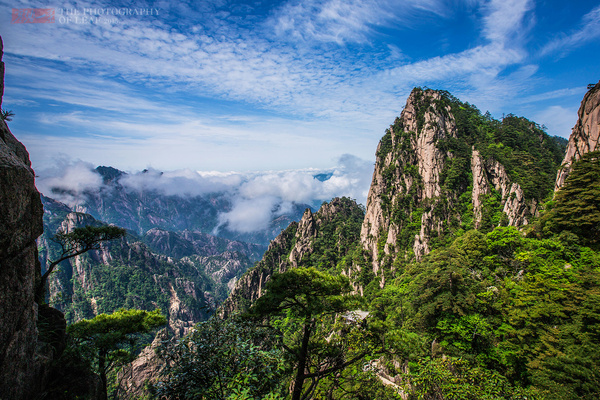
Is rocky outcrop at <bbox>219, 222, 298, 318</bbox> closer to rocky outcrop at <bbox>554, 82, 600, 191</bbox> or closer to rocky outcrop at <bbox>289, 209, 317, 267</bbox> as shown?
rocky outcrop at <bbox>289, 209, 317, 267</bbox>

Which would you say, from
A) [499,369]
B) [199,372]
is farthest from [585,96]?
[199,372]

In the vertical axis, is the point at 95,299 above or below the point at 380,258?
below

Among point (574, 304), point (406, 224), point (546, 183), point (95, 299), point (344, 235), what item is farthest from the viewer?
point (95, 299)

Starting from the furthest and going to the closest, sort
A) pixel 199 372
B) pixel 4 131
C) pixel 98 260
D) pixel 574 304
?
pixel 98 260 < pixel 574 304 < pixel 4 131 < pixel 199 372

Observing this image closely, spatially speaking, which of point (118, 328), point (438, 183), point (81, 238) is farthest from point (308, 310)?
point (438, 183)

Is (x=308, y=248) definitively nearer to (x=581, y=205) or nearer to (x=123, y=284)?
(x=581, y=205)

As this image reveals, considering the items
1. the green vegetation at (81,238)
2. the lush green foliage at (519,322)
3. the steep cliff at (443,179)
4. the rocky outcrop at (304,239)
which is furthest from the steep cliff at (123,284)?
the lush green foliage at (519,322)

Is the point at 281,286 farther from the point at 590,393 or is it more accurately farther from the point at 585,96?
the point at 585,96

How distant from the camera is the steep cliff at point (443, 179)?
56469mm

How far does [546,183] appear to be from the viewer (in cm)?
5275

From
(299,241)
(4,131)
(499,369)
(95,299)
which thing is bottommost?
(95,299)

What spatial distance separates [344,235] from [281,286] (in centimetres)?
9404

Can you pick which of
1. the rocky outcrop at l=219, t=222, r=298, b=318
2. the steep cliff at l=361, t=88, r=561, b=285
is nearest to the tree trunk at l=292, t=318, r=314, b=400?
the steep cliff at l=361, t=88, r=561, b=285

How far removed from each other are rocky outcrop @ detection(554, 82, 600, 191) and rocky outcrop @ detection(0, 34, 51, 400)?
2011 inches
